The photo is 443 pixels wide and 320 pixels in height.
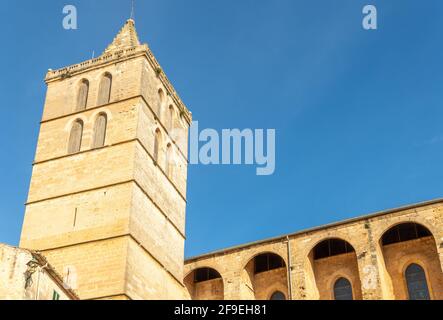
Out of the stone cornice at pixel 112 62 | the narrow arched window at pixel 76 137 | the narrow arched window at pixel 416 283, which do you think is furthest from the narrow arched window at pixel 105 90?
the narrow arched window at pixel 416 283

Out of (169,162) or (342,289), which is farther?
(169,162)

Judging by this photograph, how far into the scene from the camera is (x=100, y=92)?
940 inches

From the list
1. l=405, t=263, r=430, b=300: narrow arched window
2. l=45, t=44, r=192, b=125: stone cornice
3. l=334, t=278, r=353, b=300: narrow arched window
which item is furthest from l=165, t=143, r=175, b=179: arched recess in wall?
l=405, t=263, r=430, b=300: narrow arched window

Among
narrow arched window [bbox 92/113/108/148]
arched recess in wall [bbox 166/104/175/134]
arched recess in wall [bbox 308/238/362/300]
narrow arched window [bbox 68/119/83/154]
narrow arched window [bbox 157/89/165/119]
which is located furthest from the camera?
arched recess in wall [bbox 166/104/175/134]

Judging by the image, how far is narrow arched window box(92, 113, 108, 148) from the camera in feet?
73.7

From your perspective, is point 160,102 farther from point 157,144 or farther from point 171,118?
point 157,144

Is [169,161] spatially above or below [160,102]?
below

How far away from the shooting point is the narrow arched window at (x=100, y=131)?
22.5 metres

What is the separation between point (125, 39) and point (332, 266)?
11.6 meters

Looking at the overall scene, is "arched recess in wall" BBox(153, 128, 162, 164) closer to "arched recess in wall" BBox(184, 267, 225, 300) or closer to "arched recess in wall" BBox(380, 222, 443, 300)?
"arched recess in wall" BBox(184, 267, 225, 300)

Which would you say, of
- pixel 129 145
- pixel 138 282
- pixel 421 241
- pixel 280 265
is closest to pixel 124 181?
pixel 129 145

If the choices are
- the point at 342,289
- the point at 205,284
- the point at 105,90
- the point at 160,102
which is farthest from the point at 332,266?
the point at 105,90

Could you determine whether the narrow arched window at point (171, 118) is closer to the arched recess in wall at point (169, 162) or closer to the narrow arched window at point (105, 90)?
the arched recess in wall at point (169, 162)

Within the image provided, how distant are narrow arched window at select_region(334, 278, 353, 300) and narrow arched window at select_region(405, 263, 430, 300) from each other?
2.04m
